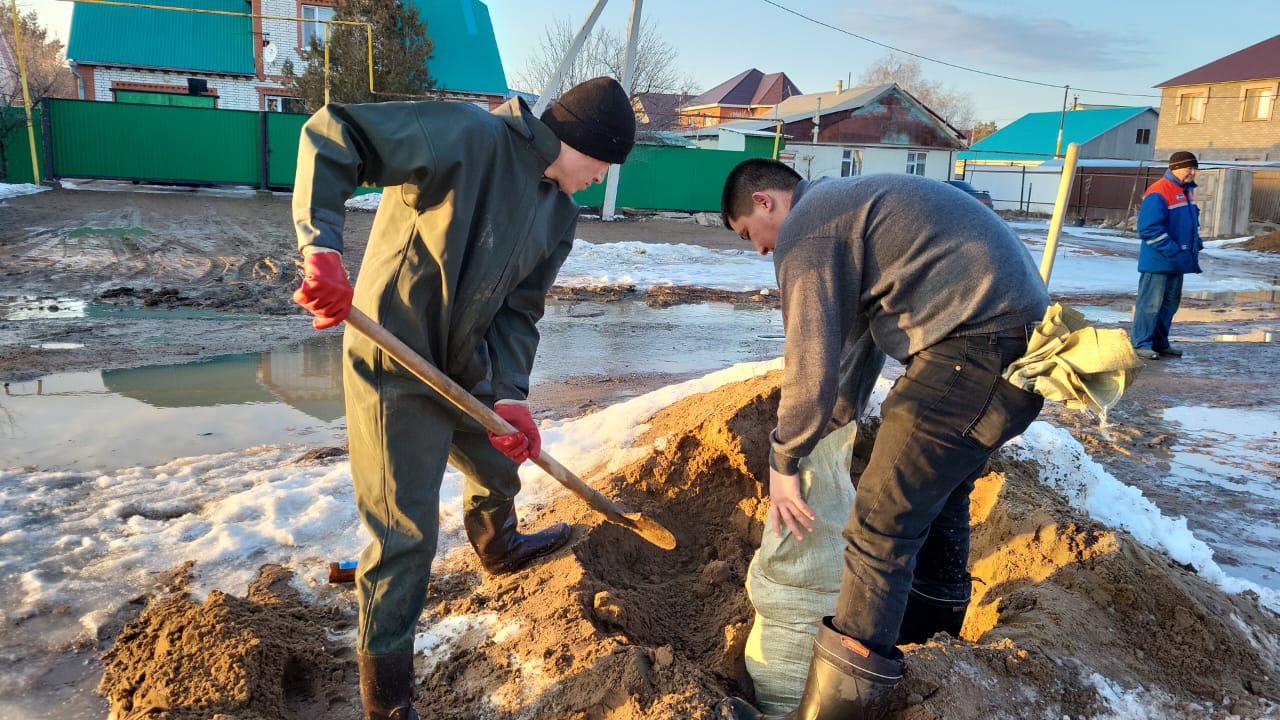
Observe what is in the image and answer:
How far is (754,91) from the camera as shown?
61656 mm

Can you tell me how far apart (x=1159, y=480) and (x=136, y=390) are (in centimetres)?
650

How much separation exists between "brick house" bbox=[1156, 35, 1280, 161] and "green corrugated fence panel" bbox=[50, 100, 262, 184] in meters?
37.8

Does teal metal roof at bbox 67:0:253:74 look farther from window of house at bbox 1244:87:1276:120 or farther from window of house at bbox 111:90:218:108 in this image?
window of house at bbox 1244:87:1276:120

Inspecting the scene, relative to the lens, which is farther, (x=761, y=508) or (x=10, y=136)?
(x=10, y=136)

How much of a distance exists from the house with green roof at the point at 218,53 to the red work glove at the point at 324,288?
24.3 meters

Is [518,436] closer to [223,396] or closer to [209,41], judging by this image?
[223,396]

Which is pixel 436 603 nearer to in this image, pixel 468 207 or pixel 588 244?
pixel 468 207

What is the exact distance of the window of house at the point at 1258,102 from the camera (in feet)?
116

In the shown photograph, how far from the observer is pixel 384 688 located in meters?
2.40

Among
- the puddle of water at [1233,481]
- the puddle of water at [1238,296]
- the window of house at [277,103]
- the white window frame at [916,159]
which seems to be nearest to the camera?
the puddle of water at [1233,481]

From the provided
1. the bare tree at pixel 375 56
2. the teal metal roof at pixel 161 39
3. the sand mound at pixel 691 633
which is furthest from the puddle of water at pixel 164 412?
the teal metal roof at pixel 161 39

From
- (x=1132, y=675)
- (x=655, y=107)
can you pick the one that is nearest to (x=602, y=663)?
(x=1132, y=675)

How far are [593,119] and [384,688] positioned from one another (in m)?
1.74

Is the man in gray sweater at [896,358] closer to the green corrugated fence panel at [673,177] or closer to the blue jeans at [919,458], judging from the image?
the blue jeans at [919,458]
